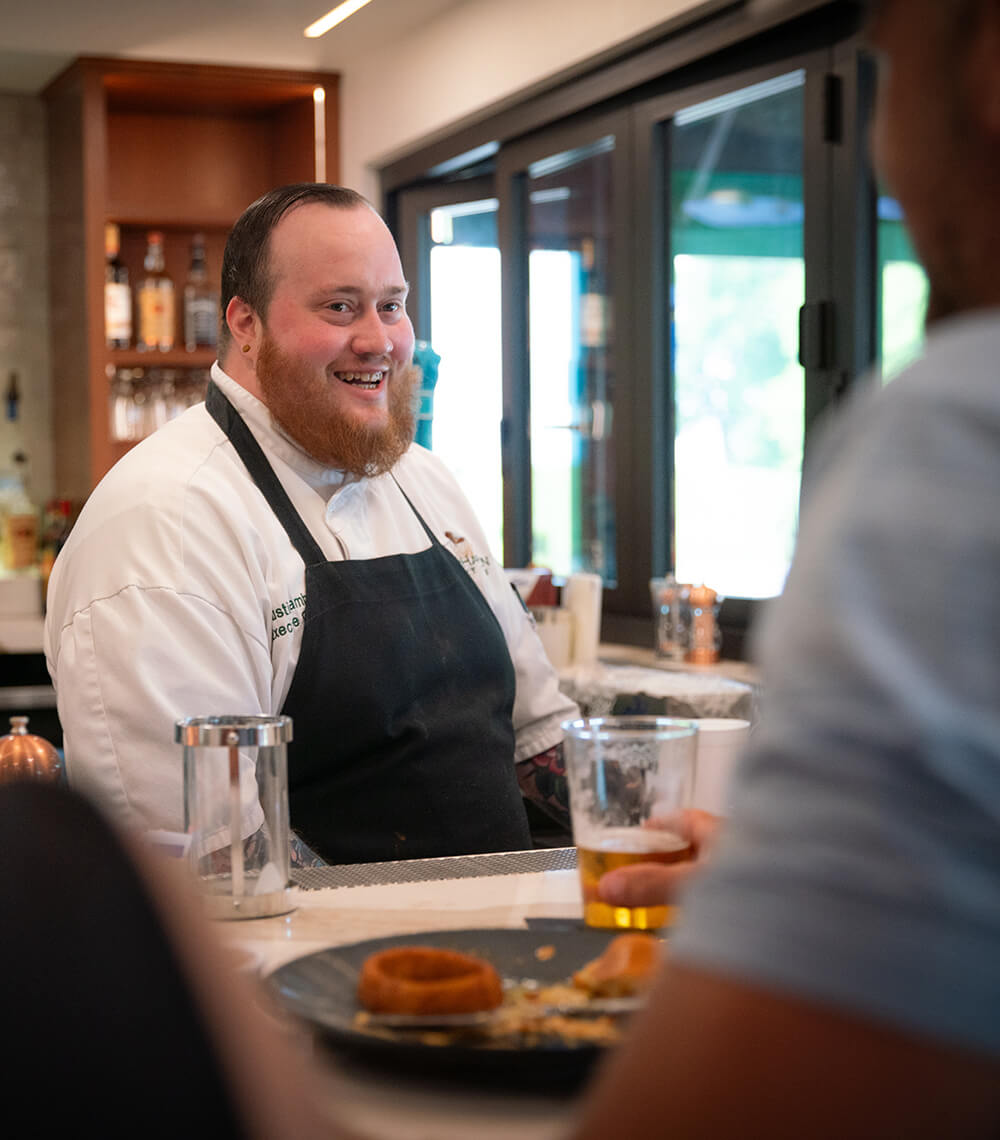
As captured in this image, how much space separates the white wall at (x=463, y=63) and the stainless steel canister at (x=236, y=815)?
2564 millimetres

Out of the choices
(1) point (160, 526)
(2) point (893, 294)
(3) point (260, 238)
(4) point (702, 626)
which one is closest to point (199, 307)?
(4) point (702, 626)

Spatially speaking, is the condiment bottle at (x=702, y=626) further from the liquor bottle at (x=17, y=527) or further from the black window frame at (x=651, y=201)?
the liquor bottle at (x=17, y=527)

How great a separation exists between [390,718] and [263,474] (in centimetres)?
40

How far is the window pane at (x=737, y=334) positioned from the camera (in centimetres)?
341

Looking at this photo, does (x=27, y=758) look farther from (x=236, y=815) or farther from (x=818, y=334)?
(x=818, y=334)

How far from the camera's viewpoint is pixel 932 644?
1.48 ft

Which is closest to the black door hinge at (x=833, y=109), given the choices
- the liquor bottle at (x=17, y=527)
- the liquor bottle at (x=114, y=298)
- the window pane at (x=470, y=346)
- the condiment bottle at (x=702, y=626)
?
the condiment bottle at (x=702, y=626)

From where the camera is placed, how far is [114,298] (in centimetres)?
496

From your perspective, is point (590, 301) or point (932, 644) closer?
point (932, 644)

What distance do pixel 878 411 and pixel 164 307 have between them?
484 cm

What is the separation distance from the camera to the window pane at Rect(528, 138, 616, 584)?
162 inches

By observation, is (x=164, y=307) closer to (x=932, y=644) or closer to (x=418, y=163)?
(x=418, y=163)

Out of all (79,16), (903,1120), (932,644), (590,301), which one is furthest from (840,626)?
(79,16)

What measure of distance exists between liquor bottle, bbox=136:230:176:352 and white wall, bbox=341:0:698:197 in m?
0.72
